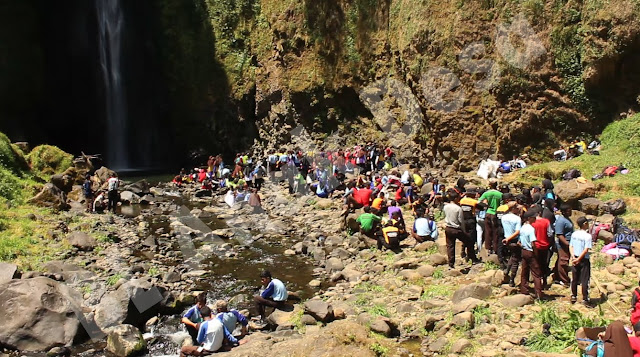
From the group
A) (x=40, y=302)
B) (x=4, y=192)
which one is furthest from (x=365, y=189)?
(x=4, y=192)

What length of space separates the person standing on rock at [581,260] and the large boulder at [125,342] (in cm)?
796

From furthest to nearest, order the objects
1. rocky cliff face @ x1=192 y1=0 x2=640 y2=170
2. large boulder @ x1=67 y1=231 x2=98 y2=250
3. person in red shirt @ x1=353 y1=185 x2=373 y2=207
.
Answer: rocky cliff face @ x1=192 y1=0 x2=640 y2=170 → person in red shirt @ x1=353 y1=185 x2=373 y2=207 → large boulder @ x1=67 y1=231 x2=98 y2=250

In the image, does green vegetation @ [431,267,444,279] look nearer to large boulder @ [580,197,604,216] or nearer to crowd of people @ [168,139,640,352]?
crowd of people @ [168,139,640,352]

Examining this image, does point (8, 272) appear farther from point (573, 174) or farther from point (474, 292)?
point (573, 174)

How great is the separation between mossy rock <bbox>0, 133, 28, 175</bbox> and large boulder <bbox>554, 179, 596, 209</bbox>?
69.1ft

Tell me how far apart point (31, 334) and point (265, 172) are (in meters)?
19.5

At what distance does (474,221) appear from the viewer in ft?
37.2

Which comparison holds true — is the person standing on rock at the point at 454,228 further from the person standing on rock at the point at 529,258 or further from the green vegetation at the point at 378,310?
the green vegetation at the point at 378,310

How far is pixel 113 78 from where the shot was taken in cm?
3969

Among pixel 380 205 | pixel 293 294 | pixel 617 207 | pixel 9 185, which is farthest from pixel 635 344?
pixel 9 185

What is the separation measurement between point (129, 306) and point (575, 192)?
1191 cm

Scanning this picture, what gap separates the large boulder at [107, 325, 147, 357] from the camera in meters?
8.91

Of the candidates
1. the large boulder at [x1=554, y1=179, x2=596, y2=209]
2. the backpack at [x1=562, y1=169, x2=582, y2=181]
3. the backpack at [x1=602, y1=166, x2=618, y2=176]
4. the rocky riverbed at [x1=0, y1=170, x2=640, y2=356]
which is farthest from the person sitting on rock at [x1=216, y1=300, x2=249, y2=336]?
the backpack at [x1=602, y1=166, x2=618, y2=176]

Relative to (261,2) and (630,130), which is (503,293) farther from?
(261,2)
